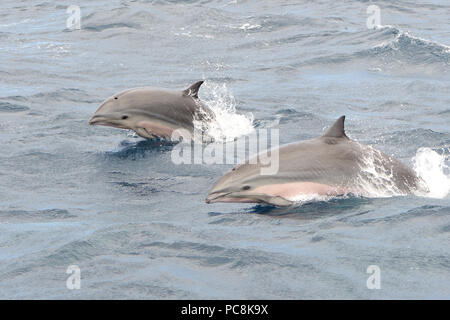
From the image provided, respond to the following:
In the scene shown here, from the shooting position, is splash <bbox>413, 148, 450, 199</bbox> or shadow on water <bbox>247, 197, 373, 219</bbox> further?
splash <bbox>413, 148, 450, 199</bbox>

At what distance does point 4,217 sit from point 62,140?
3903 mm

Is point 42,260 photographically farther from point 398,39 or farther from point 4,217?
point 398,39

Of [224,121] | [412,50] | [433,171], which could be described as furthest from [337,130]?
[412,50]

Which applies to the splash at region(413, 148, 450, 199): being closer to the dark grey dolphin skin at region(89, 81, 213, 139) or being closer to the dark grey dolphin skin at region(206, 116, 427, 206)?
the dark grey dolphin skin at region(206, 116, 427, 206)

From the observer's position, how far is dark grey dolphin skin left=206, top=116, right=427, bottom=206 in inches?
373

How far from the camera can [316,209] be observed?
31.1 ft

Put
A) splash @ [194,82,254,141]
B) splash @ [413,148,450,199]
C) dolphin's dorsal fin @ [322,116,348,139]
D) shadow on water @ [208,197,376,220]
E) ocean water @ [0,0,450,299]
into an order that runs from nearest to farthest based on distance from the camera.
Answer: ocean water @ [0,0,450,299] < shadow on water @ [208,197,376,220] < dolphin's dorsal fin @ [322,116,348,139] < splash @ [413,148,450,199] < splash @ [194,82,254,141]

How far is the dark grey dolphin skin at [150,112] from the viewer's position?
12711 millimetres

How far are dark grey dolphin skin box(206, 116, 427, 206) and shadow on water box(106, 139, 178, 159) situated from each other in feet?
10.6

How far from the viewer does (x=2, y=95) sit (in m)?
17.0

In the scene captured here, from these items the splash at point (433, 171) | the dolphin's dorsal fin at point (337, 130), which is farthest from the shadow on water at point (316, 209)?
the splash at point (433, 171)

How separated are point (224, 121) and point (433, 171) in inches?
164

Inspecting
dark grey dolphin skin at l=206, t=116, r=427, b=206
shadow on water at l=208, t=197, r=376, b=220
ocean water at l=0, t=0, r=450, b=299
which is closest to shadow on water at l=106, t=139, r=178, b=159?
ocean water at l=0, t=0, r=450, b=299

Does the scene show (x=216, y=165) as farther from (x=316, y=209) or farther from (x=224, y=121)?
(x=316, y=209)
